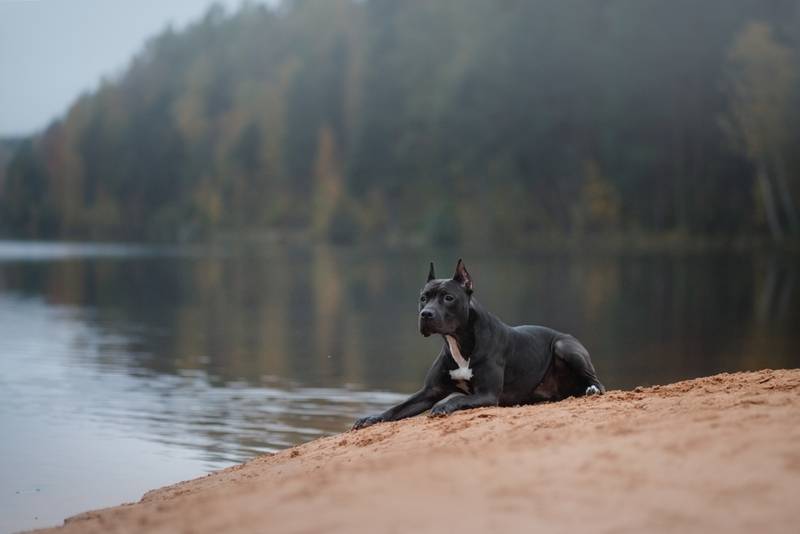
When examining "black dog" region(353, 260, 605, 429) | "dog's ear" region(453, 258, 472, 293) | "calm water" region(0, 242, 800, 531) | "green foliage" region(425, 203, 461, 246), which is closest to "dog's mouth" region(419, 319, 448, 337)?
"black dog" region(353, 260, 605, 429)

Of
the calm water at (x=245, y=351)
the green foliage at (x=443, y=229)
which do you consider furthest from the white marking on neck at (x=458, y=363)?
the green foliage at (x=443, y=229)

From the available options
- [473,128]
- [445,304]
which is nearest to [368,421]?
[445,304]

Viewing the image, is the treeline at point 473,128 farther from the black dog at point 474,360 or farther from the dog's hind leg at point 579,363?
the black dog at point 474,360

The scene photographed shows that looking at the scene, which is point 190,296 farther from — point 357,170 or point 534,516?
point 357,170

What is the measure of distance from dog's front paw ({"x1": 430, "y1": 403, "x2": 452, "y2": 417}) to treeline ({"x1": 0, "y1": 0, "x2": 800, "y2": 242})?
146ft

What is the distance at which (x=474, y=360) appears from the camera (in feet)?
24.9

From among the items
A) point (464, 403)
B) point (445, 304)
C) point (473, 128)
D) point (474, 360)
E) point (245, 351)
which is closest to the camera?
point (464, 403)

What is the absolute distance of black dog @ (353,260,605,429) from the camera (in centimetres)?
747

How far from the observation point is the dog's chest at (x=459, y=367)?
299 inches

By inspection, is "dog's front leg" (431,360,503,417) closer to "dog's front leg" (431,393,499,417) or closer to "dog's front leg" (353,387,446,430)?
"dog's front leg" (431,393,499,417)

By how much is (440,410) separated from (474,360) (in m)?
0.58

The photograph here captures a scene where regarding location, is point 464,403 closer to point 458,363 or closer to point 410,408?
point 458,363

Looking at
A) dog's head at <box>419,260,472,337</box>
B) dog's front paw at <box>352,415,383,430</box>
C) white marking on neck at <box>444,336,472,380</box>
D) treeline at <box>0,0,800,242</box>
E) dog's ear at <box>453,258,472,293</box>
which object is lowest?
dog's front paw at <box>352,415,383,430</box>

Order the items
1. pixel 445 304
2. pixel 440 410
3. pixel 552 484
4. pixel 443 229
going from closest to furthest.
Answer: pixel 552 484, pixel 440 410, pixel 445 304, pixel 443 229
